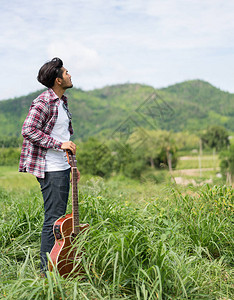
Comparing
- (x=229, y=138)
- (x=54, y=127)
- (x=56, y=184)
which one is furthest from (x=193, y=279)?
(x=229, y=138)

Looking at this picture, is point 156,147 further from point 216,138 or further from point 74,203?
point 74,203

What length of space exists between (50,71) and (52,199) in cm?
101

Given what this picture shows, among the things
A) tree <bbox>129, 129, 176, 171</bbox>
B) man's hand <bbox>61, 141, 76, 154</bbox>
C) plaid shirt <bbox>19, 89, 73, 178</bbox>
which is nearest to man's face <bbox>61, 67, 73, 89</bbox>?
plaid shirt <bbox>19, 89, 73, 178</bbox>

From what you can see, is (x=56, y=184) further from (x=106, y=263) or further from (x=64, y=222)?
(x=106, y=263)

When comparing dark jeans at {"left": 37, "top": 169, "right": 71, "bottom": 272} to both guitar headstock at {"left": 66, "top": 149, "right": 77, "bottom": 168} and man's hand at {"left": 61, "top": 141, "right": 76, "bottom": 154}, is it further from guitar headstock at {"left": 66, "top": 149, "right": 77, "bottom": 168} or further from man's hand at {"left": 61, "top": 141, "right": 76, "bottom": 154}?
man's hand at {"left": 61, "top": 141, "right": 76, "bottom": 154}

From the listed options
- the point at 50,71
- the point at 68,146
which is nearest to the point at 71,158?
the point at 68,146

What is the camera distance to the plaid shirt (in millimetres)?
2621

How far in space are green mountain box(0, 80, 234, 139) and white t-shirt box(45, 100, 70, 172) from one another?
70226mm

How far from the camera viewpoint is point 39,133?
262 cm

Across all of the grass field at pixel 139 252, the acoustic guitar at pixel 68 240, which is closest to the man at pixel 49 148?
the acoustic guitar at pixel 68 240

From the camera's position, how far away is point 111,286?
2232 mm

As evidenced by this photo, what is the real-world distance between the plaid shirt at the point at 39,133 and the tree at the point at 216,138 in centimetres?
7657

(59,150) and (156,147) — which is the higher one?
(59,150)

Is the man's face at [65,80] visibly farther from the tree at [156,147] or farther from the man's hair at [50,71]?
the tree at [156,147]
